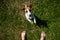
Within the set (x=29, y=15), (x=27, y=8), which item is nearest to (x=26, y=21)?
(x=29, y=15)

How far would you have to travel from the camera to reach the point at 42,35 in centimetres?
1098

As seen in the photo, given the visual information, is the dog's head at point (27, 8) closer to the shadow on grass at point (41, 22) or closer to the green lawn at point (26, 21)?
the green lawn at point (26, 21)

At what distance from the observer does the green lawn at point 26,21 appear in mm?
11148

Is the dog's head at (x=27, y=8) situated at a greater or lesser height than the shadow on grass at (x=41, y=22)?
greater

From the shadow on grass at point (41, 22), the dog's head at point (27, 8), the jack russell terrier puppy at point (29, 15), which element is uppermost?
the dog's head at point (27, 8)

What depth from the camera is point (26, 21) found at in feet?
37.0

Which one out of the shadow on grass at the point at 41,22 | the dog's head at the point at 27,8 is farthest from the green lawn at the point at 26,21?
the dog's head at the point at 27,8

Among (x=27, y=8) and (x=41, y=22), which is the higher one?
(x=27, y=8)

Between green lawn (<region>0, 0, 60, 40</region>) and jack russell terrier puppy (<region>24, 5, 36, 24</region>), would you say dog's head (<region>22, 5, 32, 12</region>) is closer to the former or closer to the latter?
jack russell terrier puppy (<region>24, 5, 36, 24</region>)

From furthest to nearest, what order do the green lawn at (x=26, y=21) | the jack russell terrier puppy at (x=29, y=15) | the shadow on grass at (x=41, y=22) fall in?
the shadow on grass at (x=41, y=22) → the green lawn at (x=26, y=21) → the jack russell terrier puppy at (x=29, y=15)

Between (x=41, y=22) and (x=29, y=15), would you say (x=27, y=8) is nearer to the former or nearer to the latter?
(x=29, y=15)

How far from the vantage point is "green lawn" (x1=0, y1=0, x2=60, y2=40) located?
11.1m

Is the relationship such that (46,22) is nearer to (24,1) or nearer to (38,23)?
(38,23)

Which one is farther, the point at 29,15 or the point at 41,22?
the point at 41,22
